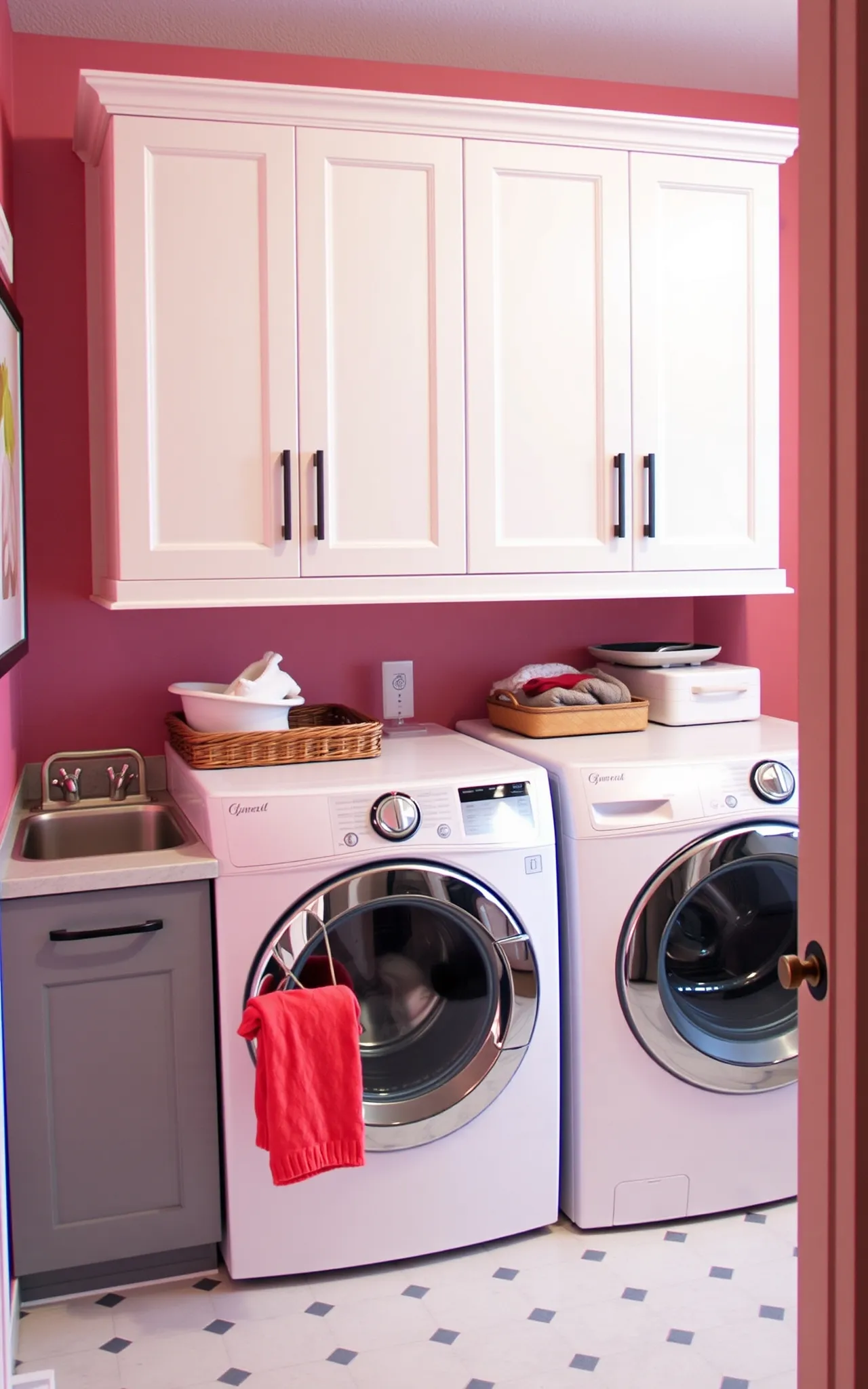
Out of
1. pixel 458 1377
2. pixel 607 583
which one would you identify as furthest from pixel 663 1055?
pixel 607 583

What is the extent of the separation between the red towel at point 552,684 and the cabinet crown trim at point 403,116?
1.17m

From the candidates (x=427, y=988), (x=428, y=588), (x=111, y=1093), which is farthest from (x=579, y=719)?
(x=111, y=1093)

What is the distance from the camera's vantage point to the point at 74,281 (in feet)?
9.41

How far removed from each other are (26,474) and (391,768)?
1.10m

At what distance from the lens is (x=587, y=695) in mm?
2904

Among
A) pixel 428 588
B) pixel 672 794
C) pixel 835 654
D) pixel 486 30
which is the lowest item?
pixel 672 794

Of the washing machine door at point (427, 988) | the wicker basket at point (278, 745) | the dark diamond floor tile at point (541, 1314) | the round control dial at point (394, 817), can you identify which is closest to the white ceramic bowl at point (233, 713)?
the wicker basket at point (278, 745)

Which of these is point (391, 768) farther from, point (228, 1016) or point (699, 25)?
point (699, 25)

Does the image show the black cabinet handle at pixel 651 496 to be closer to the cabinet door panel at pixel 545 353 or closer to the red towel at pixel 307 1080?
the cabinet door panel at pixel 545 353

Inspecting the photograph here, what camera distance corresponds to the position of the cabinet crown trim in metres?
2.48

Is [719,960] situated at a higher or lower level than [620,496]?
lower

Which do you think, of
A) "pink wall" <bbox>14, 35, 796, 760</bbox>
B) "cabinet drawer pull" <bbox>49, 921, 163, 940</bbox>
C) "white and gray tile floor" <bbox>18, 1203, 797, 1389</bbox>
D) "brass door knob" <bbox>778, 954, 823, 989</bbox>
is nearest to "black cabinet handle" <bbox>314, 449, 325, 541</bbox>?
"pink wall" <bbox>14, 35, 796, 760</bbox>

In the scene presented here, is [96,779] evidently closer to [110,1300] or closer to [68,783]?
[68,783]

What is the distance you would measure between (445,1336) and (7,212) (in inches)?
93.8
